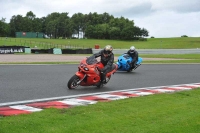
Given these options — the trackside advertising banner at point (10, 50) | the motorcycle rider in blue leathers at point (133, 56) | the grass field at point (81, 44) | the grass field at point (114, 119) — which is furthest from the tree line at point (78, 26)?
the grass field at point (114, 119)

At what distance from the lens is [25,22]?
490 ft

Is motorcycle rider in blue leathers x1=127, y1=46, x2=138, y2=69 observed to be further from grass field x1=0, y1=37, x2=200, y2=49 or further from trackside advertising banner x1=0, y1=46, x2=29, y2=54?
grass field x1=0, y1=37, x2=200, y2=49

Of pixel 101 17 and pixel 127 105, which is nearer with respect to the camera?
pixel 127 105

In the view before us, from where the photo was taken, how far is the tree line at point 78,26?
121562 millimetres

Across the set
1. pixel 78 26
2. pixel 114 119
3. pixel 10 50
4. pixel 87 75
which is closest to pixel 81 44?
pixel 10 50

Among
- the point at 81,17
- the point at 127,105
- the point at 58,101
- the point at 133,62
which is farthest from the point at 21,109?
the point at 81,17

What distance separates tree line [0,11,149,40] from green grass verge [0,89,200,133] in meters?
108

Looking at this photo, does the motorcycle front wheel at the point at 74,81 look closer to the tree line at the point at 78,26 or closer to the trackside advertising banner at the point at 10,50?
the trackside advertising banner at the point at 10,50

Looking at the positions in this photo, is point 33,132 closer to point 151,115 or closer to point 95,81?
point 151,115

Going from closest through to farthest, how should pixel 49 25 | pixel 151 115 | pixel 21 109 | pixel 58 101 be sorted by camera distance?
1. pixel 151 115
2. pixel 21 109
3. pixel 58 101
4. pixel 49 25

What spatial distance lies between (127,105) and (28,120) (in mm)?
2605

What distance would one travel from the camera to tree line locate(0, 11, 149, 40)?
399 feet

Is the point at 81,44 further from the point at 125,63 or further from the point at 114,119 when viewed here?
the point at 114,119

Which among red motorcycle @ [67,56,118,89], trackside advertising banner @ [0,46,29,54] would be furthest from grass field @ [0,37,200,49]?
red motorcycle @ [67,56,118,89]
